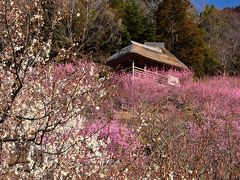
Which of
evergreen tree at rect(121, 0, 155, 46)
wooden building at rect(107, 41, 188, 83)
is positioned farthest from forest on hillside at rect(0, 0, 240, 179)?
wooden building at rect(107, 41, 188, 83)

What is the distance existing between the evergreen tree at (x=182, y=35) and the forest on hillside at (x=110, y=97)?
0.23 ft

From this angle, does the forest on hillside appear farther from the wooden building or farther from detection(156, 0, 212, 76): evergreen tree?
the wooden building

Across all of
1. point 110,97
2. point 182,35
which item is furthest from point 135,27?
point 110,97

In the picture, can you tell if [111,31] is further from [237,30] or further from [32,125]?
[32,125]

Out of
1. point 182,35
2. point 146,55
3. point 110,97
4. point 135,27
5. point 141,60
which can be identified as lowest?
point 110,97

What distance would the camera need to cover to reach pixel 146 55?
88.1 feet

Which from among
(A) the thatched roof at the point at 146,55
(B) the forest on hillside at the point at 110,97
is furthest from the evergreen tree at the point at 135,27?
(A) the thatched roof at the point at 146,55

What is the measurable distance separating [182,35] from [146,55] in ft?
28.3

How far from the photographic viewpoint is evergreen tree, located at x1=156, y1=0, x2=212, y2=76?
33666 millimetres

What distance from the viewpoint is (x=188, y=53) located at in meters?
34.0

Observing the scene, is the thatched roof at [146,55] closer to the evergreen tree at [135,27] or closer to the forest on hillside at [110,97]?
the forest on hillside at [110,97]

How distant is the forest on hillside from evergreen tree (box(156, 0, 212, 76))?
0.07m

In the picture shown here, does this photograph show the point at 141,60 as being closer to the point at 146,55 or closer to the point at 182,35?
the point at 146,55

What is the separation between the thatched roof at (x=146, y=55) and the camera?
87.0 feet
